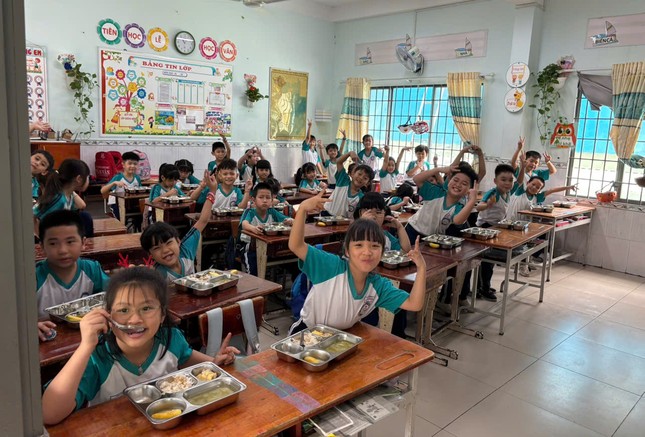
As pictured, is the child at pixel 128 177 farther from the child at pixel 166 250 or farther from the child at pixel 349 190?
the child at pixel 166 250

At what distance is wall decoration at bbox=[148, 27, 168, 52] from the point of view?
7.71 m

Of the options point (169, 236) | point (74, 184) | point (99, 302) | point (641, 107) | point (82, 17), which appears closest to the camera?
point (99, 302)

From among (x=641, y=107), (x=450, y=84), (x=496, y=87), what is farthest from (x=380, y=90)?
(x=641, y=107)

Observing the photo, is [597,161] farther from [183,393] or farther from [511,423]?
[183,393]

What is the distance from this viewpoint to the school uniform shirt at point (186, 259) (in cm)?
272

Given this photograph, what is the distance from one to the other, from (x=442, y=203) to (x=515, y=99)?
12.6 feet

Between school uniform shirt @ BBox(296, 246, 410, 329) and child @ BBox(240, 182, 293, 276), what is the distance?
190cm

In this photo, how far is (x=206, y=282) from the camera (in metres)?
2.56

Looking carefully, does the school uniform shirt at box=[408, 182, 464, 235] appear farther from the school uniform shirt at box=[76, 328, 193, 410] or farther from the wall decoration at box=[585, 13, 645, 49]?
the wall decoration at box=[585, 13, 645, 49]

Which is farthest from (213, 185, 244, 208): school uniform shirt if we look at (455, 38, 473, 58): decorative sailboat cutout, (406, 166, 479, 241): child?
(455, 38, 473, 58): decorative sailboat cutout

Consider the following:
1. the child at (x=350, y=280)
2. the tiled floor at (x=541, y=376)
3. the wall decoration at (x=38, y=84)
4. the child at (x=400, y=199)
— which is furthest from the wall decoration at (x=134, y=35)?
the child at (x=350, y=280)

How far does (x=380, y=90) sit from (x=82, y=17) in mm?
5372

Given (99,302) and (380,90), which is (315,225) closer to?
(99,302)

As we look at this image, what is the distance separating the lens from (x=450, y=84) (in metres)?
8.23
